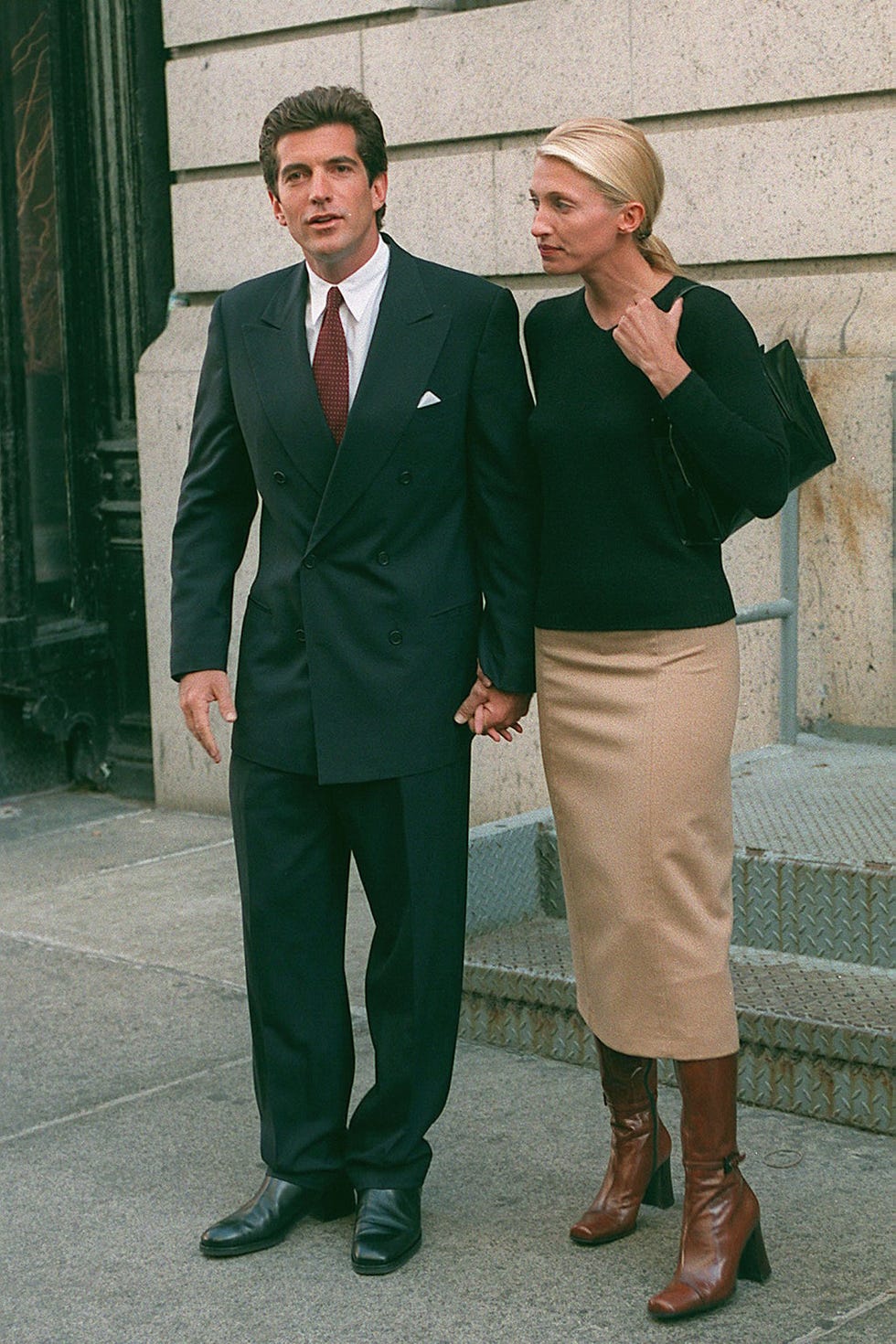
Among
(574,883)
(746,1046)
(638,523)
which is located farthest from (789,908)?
(638,523)

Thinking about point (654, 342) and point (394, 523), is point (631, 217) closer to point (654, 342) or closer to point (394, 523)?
point (654, 342)

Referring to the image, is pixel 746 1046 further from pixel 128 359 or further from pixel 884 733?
pixel 128 359

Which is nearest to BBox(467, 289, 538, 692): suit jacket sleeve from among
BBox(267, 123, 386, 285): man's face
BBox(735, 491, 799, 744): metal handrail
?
BBox(267, 123, 386, 285): man's face

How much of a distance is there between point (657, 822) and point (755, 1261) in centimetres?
78

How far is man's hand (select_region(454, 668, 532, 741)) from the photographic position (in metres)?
3.53

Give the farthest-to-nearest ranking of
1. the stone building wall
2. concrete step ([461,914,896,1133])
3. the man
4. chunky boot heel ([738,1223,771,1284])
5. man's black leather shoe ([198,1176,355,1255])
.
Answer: the stone building wall < concrete step ([461,914,896,1133]) < man's black leather shoe ([198,1176,355,1255]) < the man < chunky boot heel ([738,1223,771,1284])

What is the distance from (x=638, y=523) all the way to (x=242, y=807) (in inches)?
37.1

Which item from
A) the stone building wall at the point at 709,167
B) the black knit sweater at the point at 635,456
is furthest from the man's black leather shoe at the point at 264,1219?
the stone building wall at the point at 709,167

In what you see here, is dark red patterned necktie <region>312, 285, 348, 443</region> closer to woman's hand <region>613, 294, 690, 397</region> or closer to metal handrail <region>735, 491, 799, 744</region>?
woman's hand <region>613, 294, 690, 397</region>

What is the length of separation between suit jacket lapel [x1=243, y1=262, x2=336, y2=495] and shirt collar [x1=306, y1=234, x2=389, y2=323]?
4 centimetres

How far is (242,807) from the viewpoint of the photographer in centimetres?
368

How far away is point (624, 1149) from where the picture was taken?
3562mm

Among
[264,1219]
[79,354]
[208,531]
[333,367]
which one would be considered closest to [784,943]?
[264,1219]

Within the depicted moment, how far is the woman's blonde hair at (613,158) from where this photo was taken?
10.5 feet
